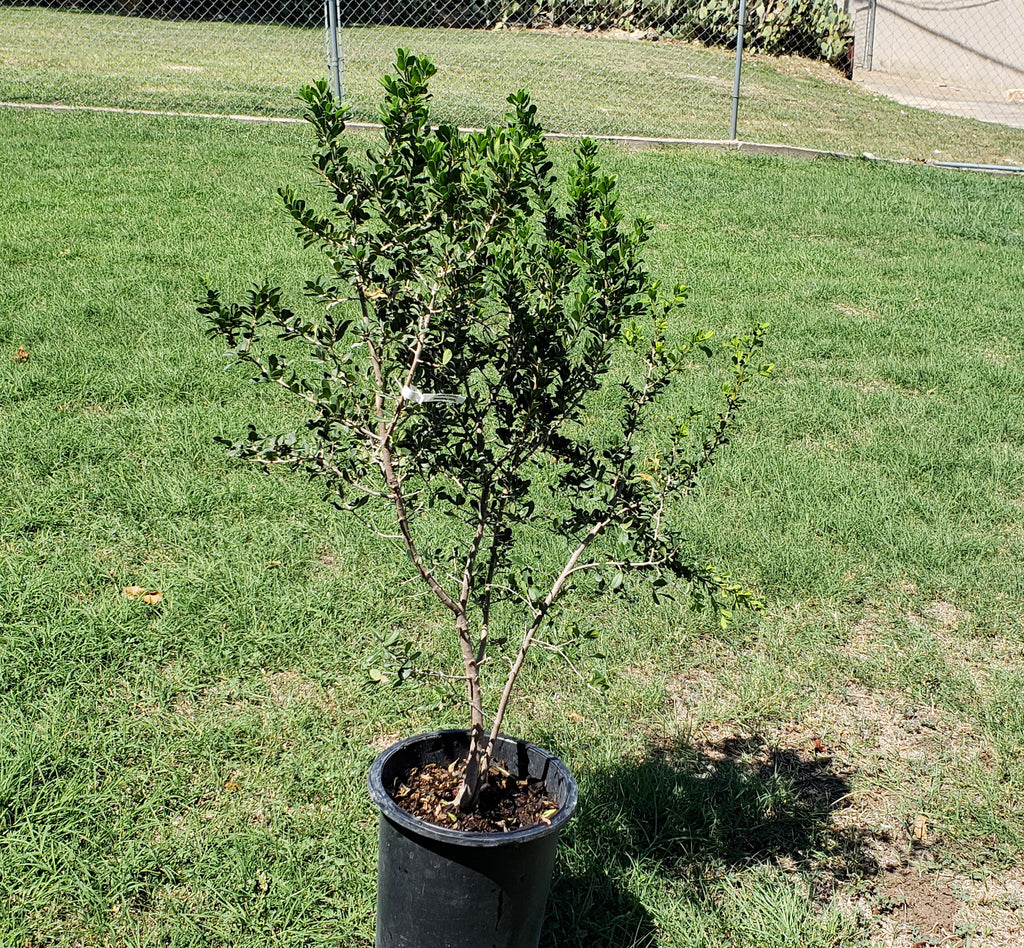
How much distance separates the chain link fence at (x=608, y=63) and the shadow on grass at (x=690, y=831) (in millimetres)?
9313

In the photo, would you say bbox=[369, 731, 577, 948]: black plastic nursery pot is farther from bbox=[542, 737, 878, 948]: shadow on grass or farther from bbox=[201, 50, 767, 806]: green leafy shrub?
bbox=[542, 737, 878, 948]: shadow on grass

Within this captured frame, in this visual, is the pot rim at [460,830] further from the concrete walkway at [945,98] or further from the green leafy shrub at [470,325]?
the concrete walkway at [945,98]

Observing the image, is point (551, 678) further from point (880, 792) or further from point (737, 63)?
point (737, 63)

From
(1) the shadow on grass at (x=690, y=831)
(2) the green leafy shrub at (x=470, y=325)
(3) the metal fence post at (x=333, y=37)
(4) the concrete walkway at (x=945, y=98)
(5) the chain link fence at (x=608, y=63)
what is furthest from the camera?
(4) the concrete walkway at (x=945, y=98)

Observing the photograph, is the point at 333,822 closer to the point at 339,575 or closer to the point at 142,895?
the point at 142,895

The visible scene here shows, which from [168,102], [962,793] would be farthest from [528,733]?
[168,102]

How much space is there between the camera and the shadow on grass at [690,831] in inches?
112

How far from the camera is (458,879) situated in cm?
228

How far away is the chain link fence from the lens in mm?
12945

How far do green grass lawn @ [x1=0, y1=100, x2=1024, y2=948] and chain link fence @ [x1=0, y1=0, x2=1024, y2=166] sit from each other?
671 cm

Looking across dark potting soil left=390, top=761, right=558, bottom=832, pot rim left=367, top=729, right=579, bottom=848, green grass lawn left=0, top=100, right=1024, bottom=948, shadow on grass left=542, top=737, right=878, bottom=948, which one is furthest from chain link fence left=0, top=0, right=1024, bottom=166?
pot rim left=367, top=729, right=579, bottom=848

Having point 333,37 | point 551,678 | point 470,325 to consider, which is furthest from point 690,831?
point 333,37

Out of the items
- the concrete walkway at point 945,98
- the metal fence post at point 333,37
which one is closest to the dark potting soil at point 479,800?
the metal fence post at point 333,37

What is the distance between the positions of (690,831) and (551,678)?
2.54 feet
